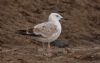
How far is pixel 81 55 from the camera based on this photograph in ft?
34.7

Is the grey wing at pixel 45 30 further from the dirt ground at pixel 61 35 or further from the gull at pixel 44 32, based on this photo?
the dirt ground at pixel 61 35

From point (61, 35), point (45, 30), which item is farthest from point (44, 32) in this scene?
point (61, 35)

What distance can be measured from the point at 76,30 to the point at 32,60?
4778 millimetres

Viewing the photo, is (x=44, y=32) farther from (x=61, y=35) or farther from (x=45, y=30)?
(x=61, y=35)

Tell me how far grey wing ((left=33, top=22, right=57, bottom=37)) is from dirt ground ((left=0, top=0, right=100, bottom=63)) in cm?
53

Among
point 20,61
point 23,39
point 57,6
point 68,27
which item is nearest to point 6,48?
point 23,39

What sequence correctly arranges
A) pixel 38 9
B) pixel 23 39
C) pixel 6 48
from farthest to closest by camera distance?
pixel 38 9 < pixel 23 39 < pixel 6 48

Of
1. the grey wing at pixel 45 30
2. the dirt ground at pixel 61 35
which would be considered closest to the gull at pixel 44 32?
the grey wing at pixel 45 30

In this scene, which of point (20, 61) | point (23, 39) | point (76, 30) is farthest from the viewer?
point (76, 30)

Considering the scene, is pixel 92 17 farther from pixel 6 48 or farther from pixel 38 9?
pixel 6 48

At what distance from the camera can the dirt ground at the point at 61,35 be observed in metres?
10.6

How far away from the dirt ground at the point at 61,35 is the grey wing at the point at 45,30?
1.75 ft

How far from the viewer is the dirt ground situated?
1057 centimetres

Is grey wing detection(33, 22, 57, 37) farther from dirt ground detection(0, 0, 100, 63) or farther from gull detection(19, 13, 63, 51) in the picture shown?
dirt ground detection(0, 0, 100, 63)
